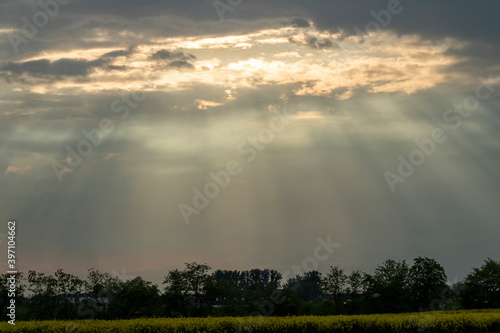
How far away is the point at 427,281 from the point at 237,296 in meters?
19.8

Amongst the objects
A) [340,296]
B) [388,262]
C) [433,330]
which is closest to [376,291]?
[340,296]

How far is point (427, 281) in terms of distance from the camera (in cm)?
5628

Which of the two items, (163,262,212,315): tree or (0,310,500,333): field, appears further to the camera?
(163,262,212,315): tree

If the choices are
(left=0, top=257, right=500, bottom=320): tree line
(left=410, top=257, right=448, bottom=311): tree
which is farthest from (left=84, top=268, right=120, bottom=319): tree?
(left=410, top=257, right=448, bottom=311): tree

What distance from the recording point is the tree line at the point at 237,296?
49594 mm

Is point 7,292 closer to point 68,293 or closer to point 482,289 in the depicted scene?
point 68,293

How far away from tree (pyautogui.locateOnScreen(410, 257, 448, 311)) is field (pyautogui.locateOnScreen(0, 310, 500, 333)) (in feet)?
58.5

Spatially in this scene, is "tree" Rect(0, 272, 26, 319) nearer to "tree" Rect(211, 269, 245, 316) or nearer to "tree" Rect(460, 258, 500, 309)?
"tree" Rect(211, 269, 245, 316)

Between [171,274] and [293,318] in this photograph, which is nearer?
[293,318]

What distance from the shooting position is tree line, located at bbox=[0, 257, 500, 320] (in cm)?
4959

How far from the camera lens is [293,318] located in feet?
111

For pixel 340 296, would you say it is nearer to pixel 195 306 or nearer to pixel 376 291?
pixel 376 291

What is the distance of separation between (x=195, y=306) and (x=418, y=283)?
907 inches

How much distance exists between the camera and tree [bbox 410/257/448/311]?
55438 millimetres
